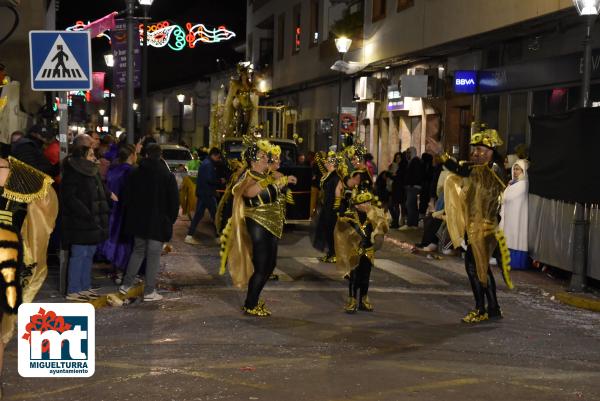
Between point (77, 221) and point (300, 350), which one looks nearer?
point (300, 350)

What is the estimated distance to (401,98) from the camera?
95.5 feet

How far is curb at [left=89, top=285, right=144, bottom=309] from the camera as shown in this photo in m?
10.4

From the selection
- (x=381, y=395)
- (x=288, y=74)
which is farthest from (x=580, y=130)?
(x=288, y=74)

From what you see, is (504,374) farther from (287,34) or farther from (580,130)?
(287,34)

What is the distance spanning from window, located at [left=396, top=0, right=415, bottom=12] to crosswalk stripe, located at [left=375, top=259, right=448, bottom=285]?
13637 mm

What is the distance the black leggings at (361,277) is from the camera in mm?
10422

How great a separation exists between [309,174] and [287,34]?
81.8ft

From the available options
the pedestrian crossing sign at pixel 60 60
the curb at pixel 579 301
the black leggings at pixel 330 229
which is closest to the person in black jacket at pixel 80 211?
the pedestrian crossing sign at pixel 60 60

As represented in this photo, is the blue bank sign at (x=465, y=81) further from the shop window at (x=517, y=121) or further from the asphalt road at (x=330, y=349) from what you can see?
the asphalt road at (x=330, y=349)

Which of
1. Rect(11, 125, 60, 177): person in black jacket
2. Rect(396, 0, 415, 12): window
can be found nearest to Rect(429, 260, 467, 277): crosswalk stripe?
Rect(11, 125, 60, 177): person in black jacket

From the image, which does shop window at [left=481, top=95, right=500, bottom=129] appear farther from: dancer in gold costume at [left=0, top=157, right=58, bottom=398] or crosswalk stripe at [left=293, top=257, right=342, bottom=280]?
dancer in gold costume at [left=0, top=157, right=58, bottom=398]

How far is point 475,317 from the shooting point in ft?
33.1

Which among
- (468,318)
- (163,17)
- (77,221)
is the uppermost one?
(163,17)

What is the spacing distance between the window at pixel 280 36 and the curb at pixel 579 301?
34188mm
